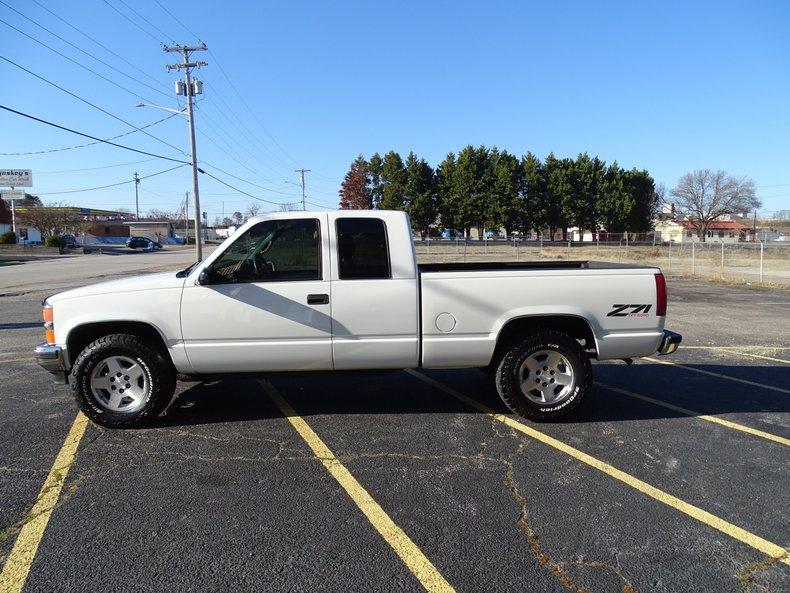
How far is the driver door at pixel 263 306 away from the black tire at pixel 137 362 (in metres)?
0.29

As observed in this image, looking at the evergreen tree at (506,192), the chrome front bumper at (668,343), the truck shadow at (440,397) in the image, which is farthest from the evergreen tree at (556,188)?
the chrome front bumper at (668,343)

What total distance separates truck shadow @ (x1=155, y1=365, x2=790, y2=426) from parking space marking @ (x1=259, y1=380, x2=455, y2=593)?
596mm

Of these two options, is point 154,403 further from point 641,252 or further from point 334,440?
point 641,252

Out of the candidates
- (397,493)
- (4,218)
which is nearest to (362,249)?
(397,493)

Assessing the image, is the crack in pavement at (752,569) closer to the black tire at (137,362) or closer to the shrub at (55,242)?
the black tire at (137,362)

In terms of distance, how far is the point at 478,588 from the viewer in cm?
265

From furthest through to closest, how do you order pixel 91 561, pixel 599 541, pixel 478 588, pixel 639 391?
pixel 639 391 < pixel 599 541 < pixel 91 561 < pixel 478 588

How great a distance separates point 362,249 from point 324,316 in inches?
26.4

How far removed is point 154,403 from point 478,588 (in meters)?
3.21

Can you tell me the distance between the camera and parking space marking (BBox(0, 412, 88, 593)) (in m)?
2.71

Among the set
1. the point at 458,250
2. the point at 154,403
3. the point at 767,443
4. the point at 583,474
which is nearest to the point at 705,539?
the point at 583,474

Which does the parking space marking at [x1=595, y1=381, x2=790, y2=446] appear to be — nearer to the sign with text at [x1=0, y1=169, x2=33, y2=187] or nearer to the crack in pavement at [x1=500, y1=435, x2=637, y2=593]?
the crack in pavement at [x1=500, y1=435, x2=637, y2=593]

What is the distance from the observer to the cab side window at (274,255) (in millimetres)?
4555

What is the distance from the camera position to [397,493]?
3.59 metres
